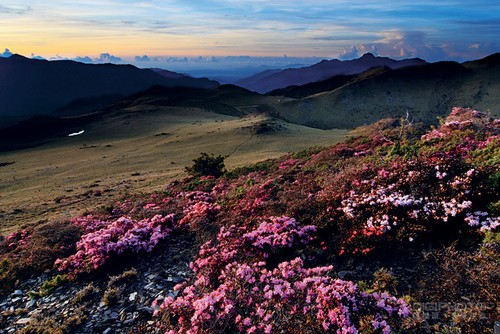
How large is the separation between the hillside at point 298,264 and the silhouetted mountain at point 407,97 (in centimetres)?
11630

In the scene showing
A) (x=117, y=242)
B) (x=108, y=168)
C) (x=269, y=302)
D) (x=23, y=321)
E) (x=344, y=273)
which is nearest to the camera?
(x=269, y=302)

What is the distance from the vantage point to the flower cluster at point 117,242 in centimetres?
1119

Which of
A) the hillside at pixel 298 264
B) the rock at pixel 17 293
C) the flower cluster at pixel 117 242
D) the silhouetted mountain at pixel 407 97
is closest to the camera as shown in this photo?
the hillside at pixel 298 264

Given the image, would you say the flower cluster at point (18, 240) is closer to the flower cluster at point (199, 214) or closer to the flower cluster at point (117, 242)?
the flower cluster at point (117, 242)

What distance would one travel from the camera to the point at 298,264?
8586 mm

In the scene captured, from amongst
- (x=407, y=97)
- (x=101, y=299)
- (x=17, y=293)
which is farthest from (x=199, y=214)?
(x=407, y=97)

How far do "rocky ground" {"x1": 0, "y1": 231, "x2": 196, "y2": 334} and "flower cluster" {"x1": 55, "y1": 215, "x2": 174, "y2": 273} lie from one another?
515mm

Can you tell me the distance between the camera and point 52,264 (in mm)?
11961

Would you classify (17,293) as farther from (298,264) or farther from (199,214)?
(298,264)

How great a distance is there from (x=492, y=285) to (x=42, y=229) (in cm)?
1665

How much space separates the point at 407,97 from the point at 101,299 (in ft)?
522

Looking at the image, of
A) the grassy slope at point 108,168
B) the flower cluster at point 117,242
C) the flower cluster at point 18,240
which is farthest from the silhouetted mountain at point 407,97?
the flower cluster at point 117,242

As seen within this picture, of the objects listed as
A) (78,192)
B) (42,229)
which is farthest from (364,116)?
(42,229)

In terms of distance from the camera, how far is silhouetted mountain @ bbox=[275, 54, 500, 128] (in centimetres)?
12925
